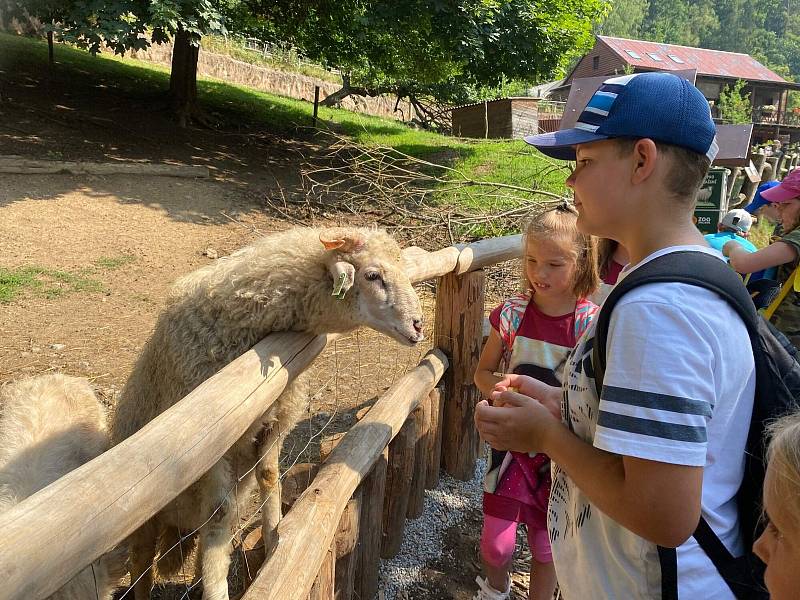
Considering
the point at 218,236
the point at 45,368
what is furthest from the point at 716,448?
the point at 218,236

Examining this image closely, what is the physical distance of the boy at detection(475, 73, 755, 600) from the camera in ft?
3.69

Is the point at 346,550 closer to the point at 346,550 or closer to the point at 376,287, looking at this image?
the point at 346,550

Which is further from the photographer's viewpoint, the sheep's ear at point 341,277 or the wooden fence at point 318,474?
the sheep's ear at point 341,277

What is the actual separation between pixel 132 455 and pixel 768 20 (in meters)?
143

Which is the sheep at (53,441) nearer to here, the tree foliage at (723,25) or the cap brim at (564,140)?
the cap brim at (564,140)

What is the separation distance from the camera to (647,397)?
1119mm

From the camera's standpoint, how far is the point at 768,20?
116625mm

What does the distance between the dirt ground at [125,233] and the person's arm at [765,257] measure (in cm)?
223

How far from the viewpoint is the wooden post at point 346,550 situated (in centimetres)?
253

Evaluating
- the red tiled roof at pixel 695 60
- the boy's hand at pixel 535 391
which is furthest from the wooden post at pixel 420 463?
the red tiled roof at pixel 695 60

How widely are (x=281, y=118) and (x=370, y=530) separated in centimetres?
1642

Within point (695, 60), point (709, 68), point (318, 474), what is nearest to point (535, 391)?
point (318, 474)

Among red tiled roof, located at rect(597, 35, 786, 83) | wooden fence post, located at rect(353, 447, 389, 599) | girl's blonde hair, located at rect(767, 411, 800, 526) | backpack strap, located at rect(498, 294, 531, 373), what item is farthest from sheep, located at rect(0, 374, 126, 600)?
red tiled roof, located at rect(597, 35, 786, 83)

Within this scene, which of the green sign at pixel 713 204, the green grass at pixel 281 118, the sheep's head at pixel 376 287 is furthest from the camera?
the green grass at pixel 281 118
